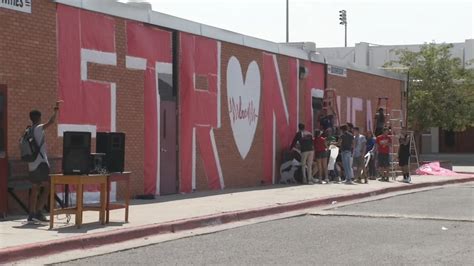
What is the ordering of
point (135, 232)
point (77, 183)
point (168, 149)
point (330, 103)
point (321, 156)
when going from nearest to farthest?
point (77, 183)
point (135, 232)
point (168, 149)
point (321, 156)
point (330, 103)

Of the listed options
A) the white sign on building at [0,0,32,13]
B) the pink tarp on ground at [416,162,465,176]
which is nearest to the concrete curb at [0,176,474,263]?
the white sign on building at [0,0,32,13]

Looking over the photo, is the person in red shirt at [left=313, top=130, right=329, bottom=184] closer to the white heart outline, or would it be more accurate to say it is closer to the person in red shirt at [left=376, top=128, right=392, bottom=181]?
the white heart outline

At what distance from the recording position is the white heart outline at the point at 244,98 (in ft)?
63.2

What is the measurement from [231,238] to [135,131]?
5497mm

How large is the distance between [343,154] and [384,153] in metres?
2.13

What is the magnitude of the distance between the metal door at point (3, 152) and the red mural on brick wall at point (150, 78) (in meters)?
3.92

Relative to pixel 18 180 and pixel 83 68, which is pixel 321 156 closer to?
pixel 83 68

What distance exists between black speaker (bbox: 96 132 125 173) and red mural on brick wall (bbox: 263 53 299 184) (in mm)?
9640

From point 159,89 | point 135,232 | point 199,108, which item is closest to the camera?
point 135,232

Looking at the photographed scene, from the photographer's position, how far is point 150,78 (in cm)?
1606

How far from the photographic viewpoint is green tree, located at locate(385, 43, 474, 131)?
3709 cm

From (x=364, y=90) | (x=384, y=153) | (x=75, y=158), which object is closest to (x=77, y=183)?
(x=75, y=158)

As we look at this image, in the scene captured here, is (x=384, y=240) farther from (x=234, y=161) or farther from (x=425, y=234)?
(x=234, y=161)

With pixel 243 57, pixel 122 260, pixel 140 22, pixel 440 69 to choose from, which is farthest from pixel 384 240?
pixel 440 69
